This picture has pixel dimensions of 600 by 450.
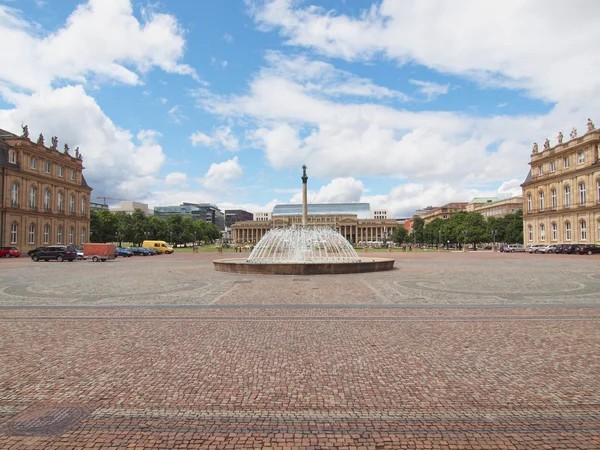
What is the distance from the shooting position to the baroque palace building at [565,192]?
201ft

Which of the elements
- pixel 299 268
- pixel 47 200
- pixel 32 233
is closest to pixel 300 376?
pixel 299 268

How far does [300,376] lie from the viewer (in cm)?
620

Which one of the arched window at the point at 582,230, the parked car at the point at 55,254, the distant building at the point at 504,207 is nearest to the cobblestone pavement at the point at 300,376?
the parked car at the point at 55,254

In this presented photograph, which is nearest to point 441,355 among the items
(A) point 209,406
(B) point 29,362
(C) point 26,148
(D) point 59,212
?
(A) point 209,406

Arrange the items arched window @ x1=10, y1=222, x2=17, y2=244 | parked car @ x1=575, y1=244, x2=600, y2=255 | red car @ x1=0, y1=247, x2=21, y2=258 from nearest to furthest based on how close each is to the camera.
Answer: red car @ x1=0, y1=247, x2=21, y2=258 → parked car @ x1=575, y1=244, x2=600, y2=255 → arched window @ x1=10, y1=222, x2=17, y2=244

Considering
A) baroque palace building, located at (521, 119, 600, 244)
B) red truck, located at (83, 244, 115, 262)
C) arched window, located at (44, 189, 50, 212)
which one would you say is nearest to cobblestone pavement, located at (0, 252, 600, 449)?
red truck, located at (83, 244, 115, 262)

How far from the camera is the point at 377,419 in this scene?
4.82 meters

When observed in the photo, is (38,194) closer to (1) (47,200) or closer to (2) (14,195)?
(1) (47,200)

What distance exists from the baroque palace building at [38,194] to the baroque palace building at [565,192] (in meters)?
84.0

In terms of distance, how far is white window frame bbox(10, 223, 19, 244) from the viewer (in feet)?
185

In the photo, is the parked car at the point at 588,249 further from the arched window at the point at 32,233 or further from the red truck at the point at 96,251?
the arched window at the point at 32,233

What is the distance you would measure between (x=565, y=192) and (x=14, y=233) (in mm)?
86969

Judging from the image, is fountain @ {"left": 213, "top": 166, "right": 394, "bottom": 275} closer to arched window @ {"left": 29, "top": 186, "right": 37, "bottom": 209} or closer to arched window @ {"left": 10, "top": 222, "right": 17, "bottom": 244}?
arched window @ {"left": 10, "top": 222, "right": 17, "bottom": 244}

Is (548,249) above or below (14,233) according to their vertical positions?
below
